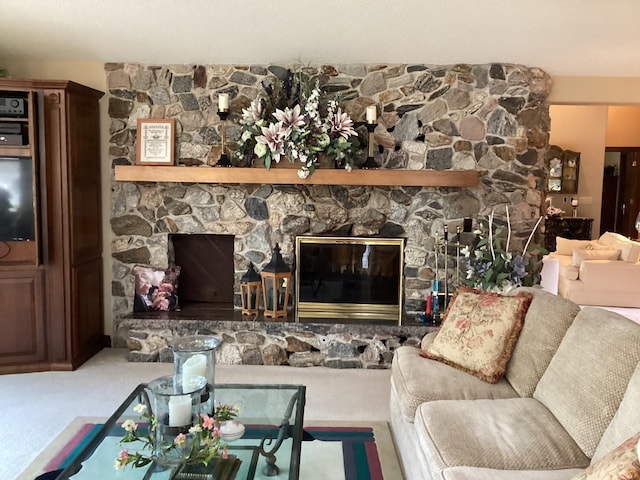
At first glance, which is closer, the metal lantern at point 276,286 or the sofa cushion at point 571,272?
the metal lantern at point 276,286

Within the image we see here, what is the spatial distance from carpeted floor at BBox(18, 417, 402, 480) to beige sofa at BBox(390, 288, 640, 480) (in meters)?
0.18

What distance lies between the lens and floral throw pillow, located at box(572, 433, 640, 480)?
1.37m

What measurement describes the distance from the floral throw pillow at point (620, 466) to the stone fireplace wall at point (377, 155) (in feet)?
10.3

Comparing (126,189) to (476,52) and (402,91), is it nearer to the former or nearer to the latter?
(402,91)

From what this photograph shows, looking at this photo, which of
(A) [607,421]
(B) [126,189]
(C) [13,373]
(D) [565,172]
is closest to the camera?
(A) [607,421]

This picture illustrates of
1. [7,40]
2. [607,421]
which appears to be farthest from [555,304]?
[7,40]

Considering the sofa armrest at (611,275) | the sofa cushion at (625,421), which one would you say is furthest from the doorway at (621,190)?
the sofa cushion at (625,421)

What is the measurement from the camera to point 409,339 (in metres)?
4.31

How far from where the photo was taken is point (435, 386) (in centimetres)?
262

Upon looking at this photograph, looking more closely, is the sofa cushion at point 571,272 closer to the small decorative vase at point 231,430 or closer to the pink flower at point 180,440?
the small decorative vase at point 231,430

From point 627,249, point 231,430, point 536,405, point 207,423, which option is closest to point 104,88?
point 231,430

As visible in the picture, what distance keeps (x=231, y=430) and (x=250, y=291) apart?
2175 millimetres

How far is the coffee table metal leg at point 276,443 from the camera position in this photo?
83.4 inches

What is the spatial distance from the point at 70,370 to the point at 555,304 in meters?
3.41
